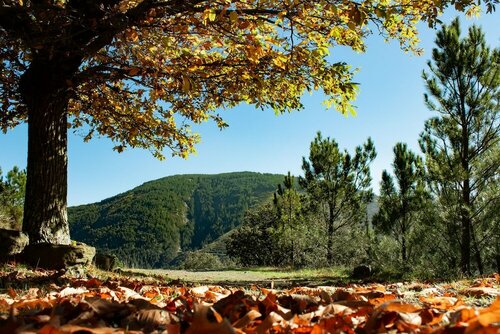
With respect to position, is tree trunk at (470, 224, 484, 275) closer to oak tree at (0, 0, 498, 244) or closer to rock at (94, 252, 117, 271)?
oak tree at (0, 0, 498, 244)

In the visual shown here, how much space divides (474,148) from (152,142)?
9.95m

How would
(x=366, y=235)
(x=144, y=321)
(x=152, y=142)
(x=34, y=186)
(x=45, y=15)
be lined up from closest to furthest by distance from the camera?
(x=144, y=321), (x=45, y=15), (x=34, y=186), (x=152, y=142), (x=366, y=235)

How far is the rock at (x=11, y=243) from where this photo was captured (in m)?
6.17

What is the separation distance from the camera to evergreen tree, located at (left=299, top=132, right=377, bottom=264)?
27.2 m

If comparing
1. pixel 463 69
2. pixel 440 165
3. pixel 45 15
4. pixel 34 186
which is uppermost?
pixel 463 69

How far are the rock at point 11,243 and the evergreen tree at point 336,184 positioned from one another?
22679 millimetres

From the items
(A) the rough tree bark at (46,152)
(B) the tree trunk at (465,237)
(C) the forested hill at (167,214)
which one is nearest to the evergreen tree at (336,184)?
(B) the tree trunk at (465,237)

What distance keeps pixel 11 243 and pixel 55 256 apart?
0.89 metres

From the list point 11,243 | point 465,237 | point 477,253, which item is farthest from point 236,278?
point 11,243

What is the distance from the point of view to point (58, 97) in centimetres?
713

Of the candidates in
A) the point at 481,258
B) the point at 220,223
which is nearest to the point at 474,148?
the point at 481,258

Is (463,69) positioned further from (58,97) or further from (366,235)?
(366,235)

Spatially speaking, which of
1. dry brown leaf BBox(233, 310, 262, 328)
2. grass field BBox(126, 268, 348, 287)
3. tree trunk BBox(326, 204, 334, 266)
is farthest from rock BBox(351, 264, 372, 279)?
dry brown leaf BBox(233, 310, 262, 328)

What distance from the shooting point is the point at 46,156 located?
6938mm
